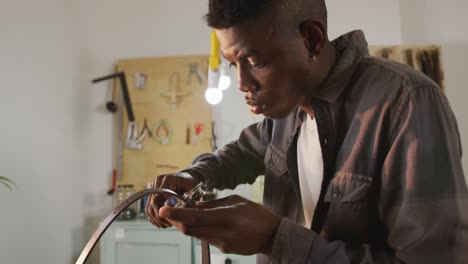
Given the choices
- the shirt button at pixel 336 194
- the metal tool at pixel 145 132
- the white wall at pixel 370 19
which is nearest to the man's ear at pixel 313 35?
the shirt button at pixel 336 194

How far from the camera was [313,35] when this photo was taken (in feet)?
2.20

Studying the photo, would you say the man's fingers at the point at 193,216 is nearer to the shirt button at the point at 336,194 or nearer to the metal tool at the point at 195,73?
the shirt button at the point at 336,194

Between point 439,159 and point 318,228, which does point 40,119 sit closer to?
point 318,228

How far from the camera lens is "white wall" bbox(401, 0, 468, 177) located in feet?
7.20

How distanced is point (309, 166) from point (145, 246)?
1.39m

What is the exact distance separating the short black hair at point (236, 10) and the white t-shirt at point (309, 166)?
25 centimetres

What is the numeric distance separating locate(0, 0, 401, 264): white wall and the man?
59.2 inches

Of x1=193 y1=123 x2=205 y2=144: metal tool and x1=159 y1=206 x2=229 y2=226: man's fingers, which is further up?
x1=193 y1=123 x2=205 y2=144: metal tool

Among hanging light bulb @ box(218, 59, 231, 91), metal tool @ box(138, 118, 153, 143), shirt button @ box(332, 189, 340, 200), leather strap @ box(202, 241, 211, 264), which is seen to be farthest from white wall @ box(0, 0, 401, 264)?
shirt button @ box(332, 189, 340, 200)

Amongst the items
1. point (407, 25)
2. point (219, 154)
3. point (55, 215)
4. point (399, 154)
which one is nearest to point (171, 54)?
point (55, 215)

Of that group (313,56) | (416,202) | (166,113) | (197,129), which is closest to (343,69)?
(313,56)

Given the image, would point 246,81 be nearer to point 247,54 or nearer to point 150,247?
point 247,54

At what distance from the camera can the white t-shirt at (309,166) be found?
75 centimetres

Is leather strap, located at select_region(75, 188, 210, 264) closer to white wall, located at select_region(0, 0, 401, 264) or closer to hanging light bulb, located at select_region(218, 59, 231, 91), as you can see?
hanging light bulb, located at select_region(218, 59, 231, 91)
